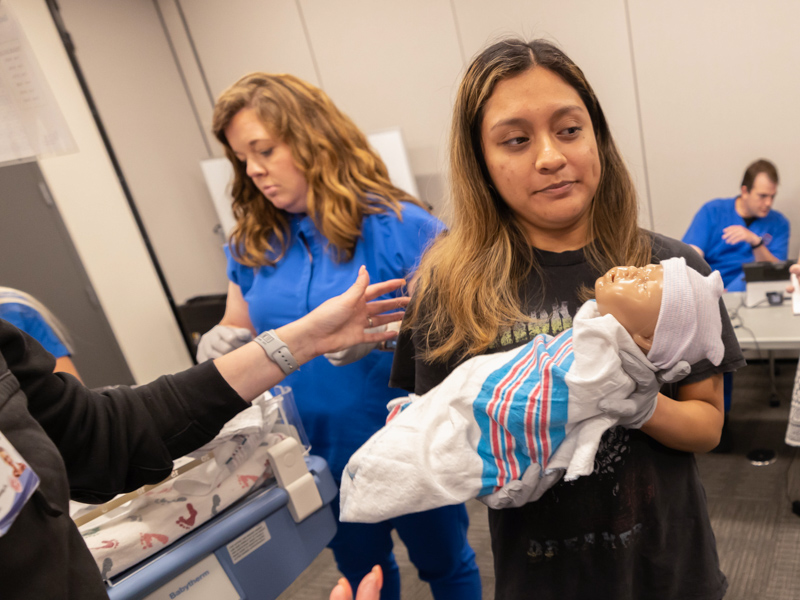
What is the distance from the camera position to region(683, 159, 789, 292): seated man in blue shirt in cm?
343

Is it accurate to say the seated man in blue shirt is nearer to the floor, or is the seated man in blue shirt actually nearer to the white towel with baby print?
the floor

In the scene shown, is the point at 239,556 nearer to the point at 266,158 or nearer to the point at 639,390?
the point at 639,390

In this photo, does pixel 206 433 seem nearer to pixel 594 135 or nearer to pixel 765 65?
pixel 594 135

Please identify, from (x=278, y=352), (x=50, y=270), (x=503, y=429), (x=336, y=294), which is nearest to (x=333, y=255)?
(x=336, y=294)

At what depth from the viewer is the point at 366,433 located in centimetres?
157

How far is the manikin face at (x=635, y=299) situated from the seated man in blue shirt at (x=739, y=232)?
3122mm

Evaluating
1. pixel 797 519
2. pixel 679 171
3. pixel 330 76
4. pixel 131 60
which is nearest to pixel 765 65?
pixel 679 171

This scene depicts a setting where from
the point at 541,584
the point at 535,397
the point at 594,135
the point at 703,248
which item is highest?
the point at 594,135

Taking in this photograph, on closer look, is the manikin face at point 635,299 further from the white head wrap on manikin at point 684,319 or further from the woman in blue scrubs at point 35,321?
the woman in blue scrubs at point 35,321

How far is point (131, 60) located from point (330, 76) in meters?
1.49

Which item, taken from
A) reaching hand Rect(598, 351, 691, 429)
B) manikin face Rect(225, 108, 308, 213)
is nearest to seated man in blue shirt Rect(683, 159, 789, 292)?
manikin face Rect(225, 108, 308, 213)

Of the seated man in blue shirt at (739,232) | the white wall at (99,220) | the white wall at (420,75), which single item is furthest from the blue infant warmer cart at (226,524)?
the seated man in blue shirt at (739,232)

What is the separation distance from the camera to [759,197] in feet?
11.0

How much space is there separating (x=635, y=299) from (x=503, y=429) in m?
0.27
